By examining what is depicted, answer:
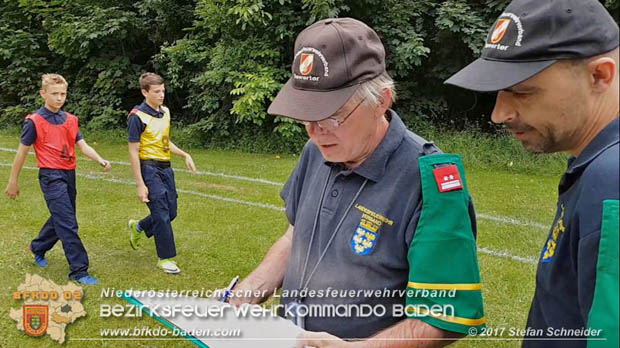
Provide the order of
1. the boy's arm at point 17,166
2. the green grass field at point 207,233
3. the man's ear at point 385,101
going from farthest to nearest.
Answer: the boy's arm at point 17,166, the green grass field at point 207,233, the man's ear at point 385,101

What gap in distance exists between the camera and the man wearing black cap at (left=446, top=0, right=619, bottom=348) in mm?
1279

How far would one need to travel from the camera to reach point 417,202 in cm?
176

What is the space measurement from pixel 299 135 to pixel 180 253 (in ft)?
25.8

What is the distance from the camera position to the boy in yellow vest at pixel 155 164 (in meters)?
5.96

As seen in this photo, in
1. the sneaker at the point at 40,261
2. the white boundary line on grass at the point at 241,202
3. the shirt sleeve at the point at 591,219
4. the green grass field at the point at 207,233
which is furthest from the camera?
the white boundary line on grass at the point at 241,202

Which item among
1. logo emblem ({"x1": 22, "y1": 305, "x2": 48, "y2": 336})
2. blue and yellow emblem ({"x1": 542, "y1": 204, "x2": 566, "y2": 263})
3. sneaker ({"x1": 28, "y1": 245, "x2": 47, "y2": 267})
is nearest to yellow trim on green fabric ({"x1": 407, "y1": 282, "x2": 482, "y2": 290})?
blue and yellow emblem ({"x1": 542, "y1": 204, "x2": 566, "y2": 263})

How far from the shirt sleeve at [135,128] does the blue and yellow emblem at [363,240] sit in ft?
15.0

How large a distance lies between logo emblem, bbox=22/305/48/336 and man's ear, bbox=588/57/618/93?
15.0 ft

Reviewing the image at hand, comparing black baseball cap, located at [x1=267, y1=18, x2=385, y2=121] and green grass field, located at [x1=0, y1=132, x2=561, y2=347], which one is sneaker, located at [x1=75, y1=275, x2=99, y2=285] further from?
black baseball cap, located at [x1=267, y1=18, x2=385, y2=121]

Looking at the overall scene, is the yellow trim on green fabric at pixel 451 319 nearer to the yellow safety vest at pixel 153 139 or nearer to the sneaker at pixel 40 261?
the yellow safety vest at pixel 153 139

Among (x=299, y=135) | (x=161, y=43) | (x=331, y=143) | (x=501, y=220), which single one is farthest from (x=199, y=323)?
(x=161, y=43)

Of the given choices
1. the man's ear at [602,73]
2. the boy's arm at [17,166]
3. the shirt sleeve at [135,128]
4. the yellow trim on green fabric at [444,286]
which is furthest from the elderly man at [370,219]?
the boy's arm at [17,166]

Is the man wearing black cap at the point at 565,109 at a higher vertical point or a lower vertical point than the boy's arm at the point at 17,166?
higher

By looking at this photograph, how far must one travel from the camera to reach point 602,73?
139 centimetres
